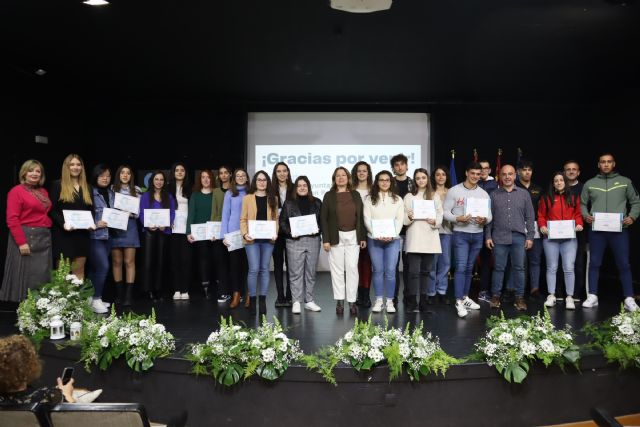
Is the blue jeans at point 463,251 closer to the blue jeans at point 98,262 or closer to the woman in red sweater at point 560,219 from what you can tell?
the woman in red sweater at point 560,219

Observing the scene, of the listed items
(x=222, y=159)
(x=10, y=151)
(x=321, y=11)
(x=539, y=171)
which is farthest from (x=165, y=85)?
(x=539, y=171)

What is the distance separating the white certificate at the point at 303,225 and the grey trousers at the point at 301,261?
97 mm

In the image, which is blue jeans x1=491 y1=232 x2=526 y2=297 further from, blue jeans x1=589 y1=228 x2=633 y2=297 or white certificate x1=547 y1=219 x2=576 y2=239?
blue jeans x1=589 y1=228 x2=633 y2=297

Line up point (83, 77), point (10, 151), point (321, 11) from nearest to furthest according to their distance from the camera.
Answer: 1. point (321, 11)
2. point (10, 151)
3. point (83, 77)

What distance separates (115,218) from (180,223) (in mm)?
700

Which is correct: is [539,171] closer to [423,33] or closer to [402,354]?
[423,33]

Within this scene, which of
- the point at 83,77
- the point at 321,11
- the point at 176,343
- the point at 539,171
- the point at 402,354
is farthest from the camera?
the point at 539,171

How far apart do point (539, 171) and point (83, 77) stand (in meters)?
7.07

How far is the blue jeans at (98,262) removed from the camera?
4730mm

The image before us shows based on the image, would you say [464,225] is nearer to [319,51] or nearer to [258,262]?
[258,262]

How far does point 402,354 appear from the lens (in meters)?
Result: 2.98

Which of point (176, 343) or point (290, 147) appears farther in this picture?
point (290, 147)

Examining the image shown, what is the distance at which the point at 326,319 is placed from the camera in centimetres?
449

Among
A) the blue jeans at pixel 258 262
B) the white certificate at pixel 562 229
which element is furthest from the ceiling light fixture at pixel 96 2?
the white certificate at pixel 562 229
